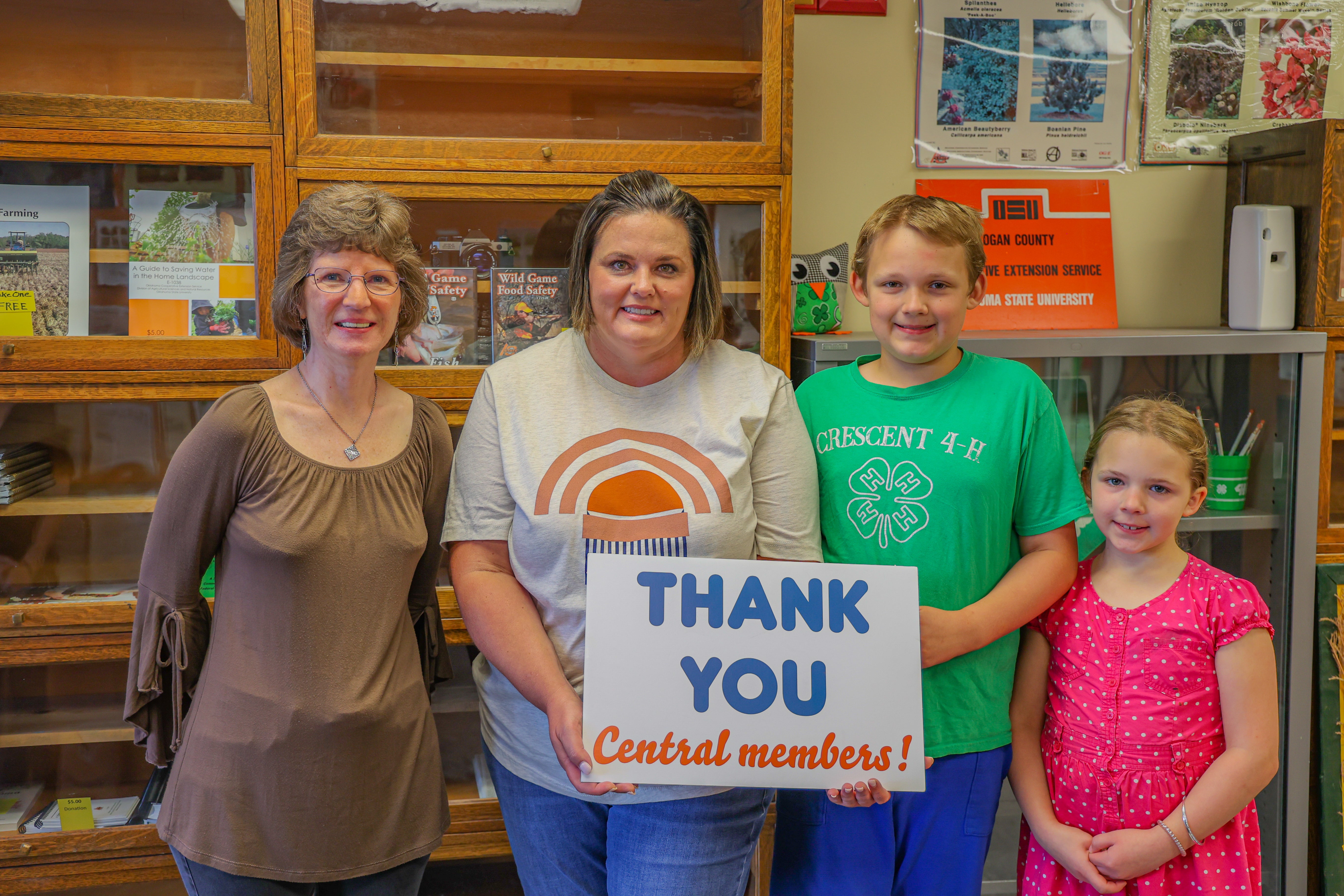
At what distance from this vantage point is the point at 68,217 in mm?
1908

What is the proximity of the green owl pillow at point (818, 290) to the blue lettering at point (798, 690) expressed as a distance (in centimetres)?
112

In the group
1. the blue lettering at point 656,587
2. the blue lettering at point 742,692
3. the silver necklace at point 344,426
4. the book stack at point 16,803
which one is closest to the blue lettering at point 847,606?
the blue lettering at point 742,692

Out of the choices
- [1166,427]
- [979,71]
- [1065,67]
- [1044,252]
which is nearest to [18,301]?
[1166,427]

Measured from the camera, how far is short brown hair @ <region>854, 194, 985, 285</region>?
138cm

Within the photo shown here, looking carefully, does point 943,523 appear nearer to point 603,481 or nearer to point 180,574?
point 603,481

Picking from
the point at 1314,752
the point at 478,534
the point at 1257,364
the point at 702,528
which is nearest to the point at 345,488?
the point at 478,534

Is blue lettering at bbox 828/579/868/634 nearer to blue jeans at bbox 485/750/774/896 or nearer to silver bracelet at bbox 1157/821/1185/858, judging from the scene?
blue jeans at bbox 485/750/774/896

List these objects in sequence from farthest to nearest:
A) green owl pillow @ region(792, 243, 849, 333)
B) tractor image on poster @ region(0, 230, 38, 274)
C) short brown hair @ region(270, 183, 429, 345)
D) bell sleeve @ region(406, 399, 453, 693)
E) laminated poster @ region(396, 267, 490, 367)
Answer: green owl pillow @ region(792, 243, 849, 333) < laminated poster @ region(396, 267, 490, 367) < tractor image on poster @ region(0, 230, 38, 274) < bell sleeve @ region(406, 399, 453, 693) < short brown hair @ region(270, 183, 429, 345)

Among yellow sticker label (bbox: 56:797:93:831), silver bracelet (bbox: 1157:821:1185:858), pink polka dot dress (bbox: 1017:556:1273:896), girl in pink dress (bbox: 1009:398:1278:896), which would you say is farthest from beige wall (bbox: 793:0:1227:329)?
yellow sticker label (bbox: 56:797:93:831)

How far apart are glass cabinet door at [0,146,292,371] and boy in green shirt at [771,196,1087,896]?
120cm

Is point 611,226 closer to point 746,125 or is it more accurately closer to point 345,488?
point 345,488

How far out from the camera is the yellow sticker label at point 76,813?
1966mm

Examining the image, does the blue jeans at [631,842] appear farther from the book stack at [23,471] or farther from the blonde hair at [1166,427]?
the book stack at [23,471]

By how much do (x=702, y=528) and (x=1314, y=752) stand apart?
6.03 feet
